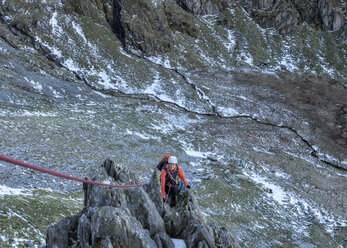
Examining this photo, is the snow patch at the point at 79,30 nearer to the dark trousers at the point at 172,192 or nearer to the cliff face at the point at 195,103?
the cliff face at the point at 195,103

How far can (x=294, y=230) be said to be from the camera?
19562mm

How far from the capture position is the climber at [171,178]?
35.1ft

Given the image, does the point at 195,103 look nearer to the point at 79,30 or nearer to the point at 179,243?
the point at 79,30

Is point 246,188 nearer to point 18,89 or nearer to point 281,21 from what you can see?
point 18,89

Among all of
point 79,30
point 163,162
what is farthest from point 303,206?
point 79,30

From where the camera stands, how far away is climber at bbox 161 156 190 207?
10688 mm

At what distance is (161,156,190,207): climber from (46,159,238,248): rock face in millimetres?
385

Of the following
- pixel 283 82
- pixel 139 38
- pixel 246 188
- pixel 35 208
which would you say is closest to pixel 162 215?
pixel 35 208

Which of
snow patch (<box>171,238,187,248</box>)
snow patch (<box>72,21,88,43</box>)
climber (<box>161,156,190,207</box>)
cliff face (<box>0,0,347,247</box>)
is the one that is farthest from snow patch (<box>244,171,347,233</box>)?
snow patch (<box>72,21,88,43</box>)

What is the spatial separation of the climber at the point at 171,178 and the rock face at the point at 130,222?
385 mm

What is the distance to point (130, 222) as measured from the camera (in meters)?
7.87

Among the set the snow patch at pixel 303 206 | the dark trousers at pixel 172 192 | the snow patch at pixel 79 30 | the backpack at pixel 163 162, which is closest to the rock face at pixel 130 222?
the dark trousers at pixel 172 192

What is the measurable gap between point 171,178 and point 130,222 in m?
3.46

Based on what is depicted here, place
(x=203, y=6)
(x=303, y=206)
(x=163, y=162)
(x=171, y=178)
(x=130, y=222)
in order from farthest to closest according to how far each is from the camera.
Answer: (x=203, y=6) < (x=303, y=206) < (x=163, y=162) < (x=171, y=178) < (x=130, y=222)
